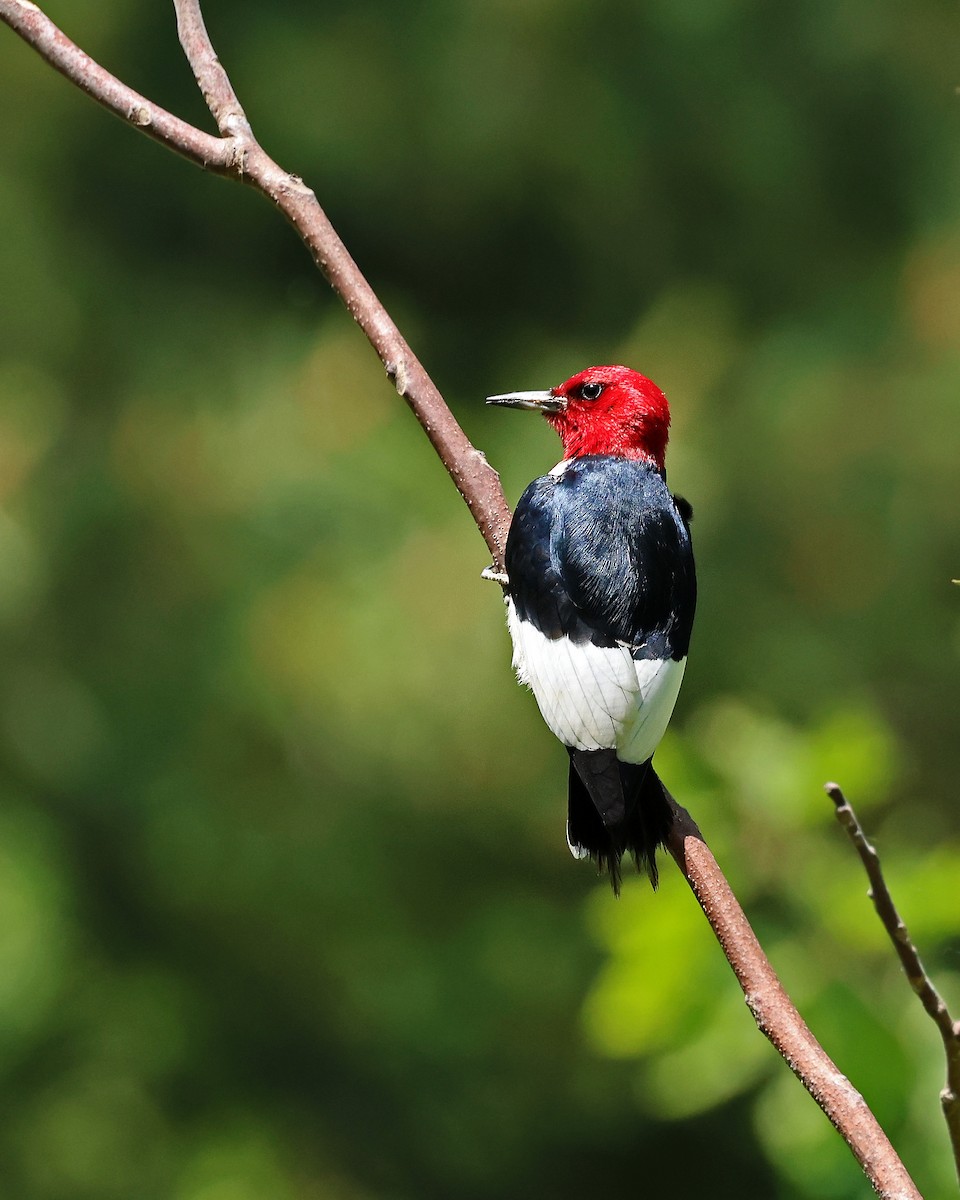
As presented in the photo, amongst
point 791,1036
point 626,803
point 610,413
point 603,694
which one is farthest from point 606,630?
point 791,1036

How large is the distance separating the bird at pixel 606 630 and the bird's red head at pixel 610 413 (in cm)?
17

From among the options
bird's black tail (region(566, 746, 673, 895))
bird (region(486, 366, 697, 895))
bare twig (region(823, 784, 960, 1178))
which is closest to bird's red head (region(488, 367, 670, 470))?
bird (region(486, 366, 697, 895))

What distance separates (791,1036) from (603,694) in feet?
2.38

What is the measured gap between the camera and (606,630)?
2.10 meters

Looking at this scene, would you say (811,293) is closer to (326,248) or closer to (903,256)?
(903,256)

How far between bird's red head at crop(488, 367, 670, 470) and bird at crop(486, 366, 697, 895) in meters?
0.17

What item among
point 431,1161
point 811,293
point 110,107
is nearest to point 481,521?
point 110,107

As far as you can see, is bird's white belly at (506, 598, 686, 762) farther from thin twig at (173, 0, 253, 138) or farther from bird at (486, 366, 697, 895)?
thin twig at (173, 0, 253, 138)

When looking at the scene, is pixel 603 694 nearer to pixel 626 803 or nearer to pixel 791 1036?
pixel 626 803

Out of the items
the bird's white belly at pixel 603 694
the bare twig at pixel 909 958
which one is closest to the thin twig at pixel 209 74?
the bird's white belly at pixel 603 694

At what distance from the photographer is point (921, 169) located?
194 inches

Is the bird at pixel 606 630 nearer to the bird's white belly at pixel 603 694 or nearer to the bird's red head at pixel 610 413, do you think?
the bird's white belly at pixel 603 694

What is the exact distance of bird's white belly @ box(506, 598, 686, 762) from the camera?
1953mm

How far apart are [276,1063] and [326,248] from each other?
12.5ft
